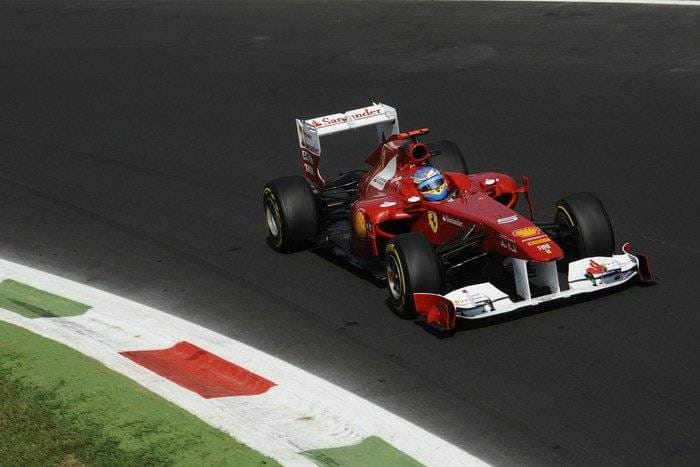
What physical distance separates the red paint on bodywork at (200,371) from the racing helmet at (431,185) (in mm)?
2657

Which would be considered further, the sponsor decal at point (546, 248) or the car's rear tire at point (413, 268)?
the car's rear tire at point (413, 268)

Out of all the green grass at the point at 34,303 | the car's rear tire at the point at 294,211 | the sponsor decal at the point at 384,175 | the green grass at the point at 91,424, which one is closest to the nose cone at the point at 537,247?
the sponsor decal at the point at 384,175

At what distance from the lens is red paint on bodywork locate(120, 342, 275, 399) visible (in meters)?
8.60

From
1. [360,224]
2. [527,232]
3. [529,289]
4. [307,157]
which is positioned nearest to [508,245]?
[527,232]

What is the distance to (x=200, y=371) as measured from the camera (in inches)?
354

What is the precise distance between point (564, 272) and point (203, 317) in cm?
332

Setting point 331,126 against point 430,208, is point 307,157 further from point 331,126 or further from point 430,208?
point 430,208

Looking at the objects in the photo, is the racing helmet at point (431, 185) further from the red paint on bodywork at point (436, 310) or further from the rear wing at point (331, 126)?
the rear wing at point (331, 126)

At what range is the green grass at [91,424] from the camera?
7.23 m

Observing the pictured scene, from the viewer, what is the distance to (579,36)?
19.8m

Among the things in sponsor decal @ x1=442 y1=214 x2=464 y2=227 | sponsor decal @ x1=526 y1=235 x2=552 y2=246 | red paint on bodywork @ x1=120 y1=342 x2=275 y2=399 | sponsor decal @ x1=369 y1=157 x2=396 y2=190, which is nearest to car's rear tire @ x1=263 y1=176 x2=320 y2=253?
sponsor decal @ x1=369 y1=157 x2=396 y2=190

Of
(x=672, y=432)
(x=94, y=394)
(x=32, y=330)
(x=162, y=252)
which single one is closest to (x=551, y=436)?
(x=672, y=432)

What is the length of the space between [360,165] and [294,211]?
3.63 metres

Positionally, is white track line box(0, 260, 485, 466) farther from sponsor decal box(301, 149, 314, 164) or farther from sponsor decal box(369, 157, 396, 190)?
sponsor decal box(301, 149, 314, 164)
